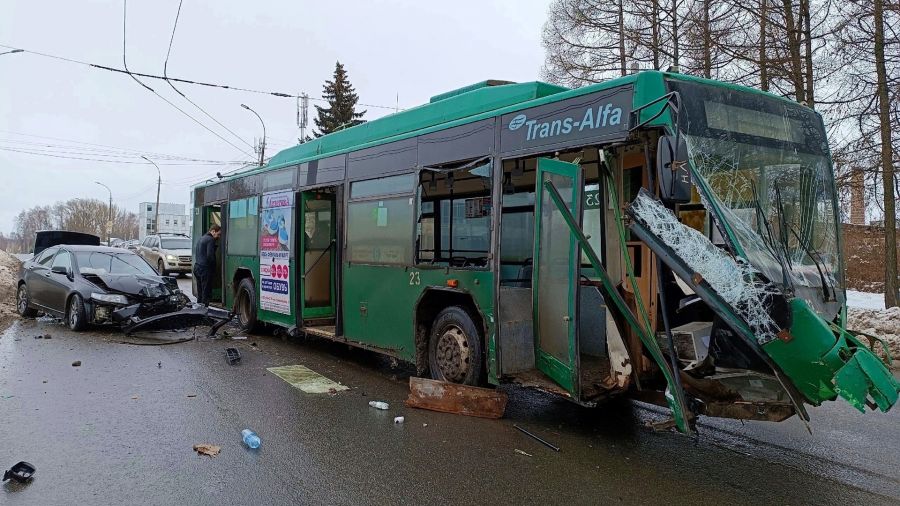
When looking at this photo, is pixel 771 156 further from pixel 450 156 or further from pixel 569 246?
pixel 450 156

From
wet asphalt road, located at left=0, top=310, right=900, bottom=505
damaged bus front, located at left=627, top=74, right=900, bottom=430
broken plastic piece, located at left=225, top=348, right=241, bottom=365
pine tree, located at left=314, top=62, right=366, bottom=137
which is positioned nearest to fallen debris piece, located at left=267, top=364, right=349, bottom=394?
wet asphalt road, located at left=0, top=310, right=900, bottom=505

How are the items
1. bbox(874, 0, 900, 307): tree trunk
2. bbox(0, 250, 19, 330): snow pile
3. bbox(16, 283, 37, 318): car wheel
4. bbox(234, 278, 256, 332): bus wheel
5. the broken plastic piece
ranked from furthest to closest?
1. bbox(0, 250, 19, 330): snow pile
2. bbox(16, 283, 37, 318): car wheel
3. bbox(874, 0, 900, 307): tree trunk
4. bbox(234, 278, 256, 332): bus wheel
5. the broken plastic piece

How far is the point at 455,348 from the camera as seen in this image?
6.41 m

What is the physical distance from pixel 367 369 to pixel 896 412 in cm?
623

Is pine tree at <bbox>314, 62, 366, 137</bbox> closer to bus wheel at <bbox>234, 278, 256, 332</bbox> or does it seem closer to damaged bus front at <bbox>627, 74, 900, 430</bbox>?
bus wheel at <bbox>234, 278, 256, 332</bbox>

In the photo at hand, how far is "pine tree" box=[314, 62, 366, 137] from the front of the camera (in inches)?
1609

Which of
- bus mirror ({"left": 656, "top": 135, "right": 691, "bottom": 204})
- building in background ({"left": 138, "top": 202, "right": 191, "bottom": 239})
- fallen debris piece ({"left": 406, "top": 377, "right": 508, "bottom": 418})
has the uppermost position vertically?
building in background ({"left": 138, "top": 202, "right": 191, "bottom": 239})

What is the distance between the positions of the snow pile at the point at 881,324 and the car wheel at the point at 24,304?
1499 cm

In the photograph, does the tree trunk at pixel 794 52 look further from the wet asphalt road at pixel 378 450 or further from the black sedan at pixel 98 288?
the black sedan at pixel 98 288

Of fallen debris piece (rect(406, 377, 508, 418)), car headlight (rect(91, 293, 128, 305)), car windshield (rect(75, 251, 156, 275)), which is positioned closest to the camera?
fallen debris piece (rect(406, 377, 508, 418))

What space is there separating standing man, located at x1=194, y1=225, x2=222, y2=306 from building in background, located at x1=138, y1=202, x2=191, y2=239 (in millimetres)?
94005

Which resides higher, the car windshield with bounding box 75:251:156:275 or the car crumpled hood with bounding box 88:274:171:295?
the car windshield with bounding box 75:251:156:275

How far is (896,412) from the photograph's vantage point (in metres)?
6.55

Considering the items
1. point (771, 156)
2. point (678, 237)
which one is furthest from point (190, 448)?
point (771, 156)
